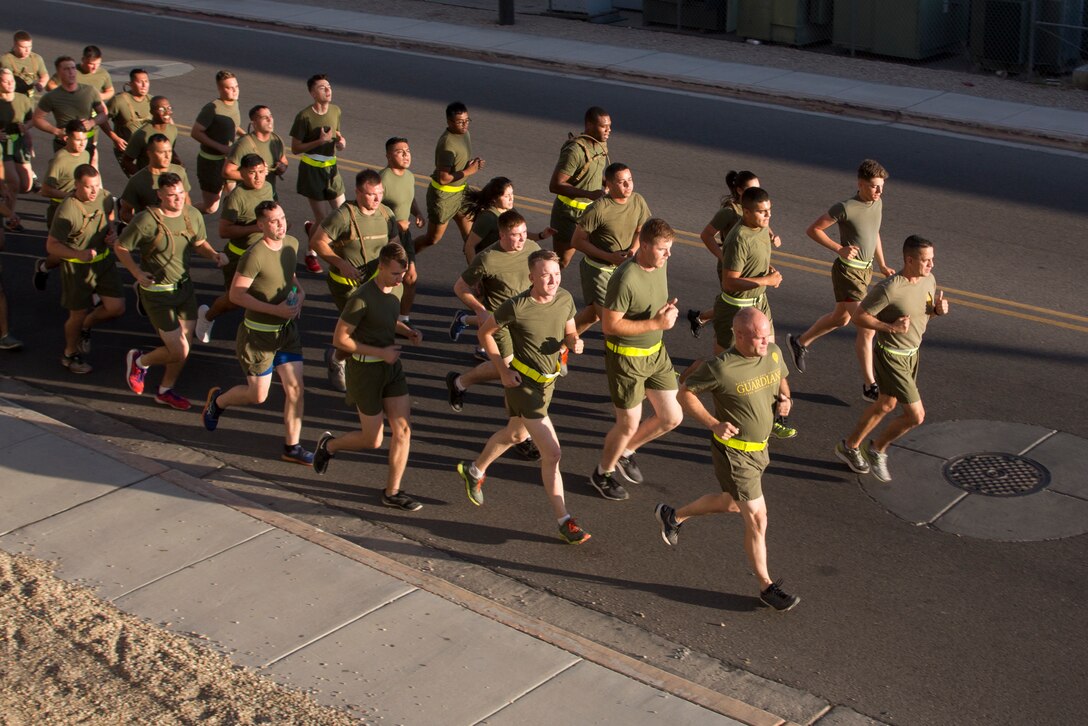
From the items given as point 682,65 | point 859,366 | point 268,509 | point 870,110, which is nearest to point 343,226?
point 268,509

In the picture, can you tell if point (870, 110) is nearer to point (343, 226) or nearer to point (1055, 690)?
point (343, 226)

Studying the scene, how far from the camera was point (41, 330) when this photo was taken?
12859 mm

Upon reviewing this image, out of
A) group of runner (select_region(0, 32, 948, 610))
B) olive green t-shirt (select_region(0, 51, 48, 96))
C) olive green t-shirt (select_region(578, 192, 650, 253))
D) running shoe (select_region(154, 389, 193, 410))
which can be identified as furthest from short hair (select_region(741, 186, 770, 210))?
olive green t-shirt (select_region(0, 51, 48, 96))

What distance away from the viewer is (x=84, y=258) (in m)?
11.4

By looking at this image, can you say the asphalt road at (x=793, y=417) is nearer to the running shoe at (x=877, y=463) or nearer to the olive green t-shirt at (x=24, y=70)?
the running shoe at (x=877, y=463)

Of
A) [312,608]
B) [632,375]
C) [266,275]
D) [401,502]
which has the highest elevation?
[266,275]

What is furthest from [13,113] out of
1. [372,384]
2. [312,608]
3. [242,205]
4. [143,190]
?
[312,608]

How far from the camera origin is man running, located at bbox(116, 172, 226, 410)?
10805 mm

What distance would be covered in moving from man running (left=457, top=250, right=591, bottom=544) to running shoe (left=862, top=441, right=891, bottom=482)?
2.25 m

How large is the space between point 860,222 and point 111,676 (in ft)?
21.9

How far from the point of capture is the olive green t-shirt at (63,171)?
12773mm

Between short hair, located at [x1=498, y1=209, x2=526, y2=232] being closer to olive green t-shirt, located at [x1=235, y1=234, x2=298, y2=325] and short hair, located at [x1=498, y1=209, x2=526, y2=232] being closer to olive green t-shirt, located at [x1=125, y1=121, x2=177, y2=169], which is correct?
olive green t-shirt, located at [x1=235, y1=234, x2=298, y2=325]

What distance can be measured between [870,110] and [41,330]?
12347mm

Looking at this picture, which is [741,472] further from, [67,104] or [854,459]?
[67,104]
